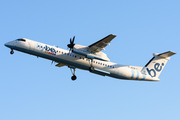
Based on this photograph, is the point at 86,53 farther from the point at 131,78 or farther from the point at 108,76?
the point at 131,78

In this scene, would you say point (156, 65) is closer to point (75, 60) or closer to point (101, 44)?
point (101, 44)

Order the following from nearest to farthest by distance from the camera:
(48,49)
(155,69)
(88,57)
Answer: (48,49) → (88,57) → (155,69)

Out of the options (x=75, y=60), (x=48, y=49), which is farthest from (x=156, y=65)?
(x=48, y=49)

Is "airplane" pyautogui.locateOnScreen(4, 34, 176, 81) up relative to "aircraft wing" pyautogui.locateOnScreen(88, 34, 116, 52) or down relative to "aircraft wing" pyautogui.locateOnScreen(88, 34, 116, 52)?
down

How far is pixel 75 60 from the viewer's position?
88.8 ft

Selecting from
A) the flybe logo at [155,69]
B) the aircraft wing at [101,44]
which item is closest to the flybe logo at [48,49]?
the aircraft wing at [101,44]

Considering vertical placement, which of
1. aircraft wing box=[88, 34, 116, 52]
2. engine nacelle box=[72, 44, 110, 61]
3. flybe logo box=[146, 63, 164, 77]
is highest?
aircraft wing box=[88, 34, 116, 52]

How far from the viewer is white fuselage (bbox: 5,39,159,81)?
26.0 m

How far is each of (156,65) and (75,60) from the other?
10.3 meters

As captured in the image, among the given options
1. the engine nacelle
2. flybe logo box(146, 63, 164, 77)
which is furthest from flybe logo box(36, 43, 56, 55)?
flybe logo box(146, 63, 164, 77)

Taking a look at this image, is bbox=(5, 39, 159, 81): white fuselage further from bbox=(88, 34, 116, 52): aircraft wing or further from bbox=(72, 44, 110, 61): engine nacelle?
bbox=(88, 34, 116, 52): aircraft wing

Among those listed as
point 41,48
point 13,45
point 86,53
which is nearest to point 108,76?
point 86,53

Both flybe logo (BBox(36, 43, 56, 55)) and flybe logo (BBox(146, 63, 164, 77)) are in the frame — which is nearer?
flybe logo (BBox(36, 43, 56, 55))

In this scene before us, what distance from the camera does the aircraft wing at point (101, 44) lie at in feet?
82.2
